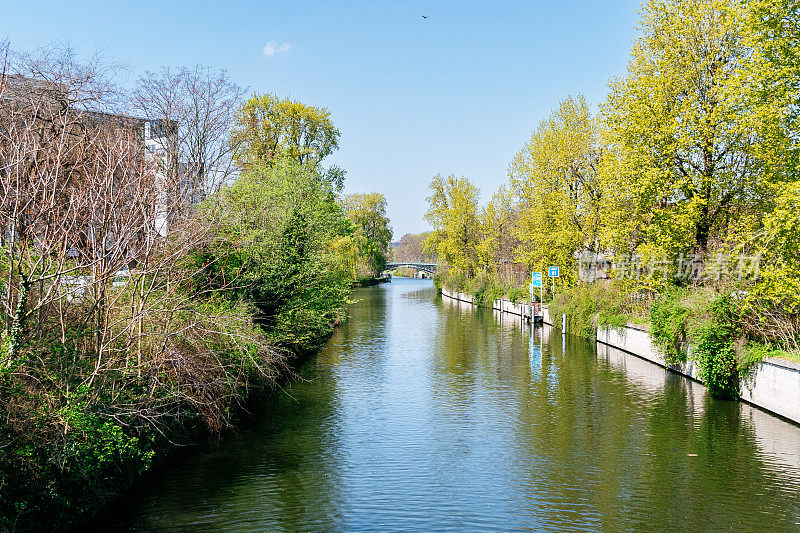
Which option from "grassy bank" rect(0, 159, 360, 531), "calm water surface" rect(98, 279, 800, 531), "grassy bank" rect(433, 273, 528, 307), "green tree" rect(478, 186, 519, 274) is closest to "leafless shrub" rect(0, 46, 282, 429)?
"grassy bank" rect(0, 159, 360, 531)

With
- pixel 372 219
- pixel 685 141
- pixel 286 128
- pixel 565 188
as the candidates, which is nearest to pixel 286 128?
pixel 286 128

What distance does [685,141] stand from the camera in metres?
23.5

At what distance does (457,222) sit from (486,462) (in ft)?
176

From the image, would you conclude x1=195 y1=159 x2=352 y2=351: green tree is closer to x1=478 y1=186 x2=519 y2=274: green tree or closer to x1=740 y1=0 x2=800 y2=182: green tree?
x1=740 y1=0 x2=800 y2=182: green tree

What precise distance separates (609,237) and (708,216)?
3780mm

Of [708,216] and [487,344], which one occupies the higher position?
[708,216]

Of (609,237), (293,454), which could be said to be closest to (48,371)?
(293,454)

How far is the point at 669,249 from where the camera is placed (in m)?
24.4

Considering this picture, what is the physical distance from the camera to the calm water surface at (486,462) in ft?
36.7

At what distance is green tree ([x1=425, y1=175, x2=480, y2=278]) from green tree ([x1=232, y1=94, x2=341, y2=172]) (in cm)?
2091

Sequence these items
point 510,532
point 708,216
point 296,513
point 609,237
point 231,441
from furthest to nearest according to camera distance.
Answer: point 609,237 → point 708,216 → point 231,441 → point 296,513 → point 510,532

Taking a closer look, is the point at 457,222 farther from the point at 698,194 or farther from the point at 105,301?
the point at 105,301

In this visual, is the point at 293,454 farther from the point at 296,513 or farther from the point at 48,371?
the point at 48,371

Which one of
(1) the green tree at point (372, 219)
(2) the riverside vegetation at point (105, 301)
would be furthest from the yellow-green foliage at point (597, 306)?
(1) the green tree at point (372, 219)
